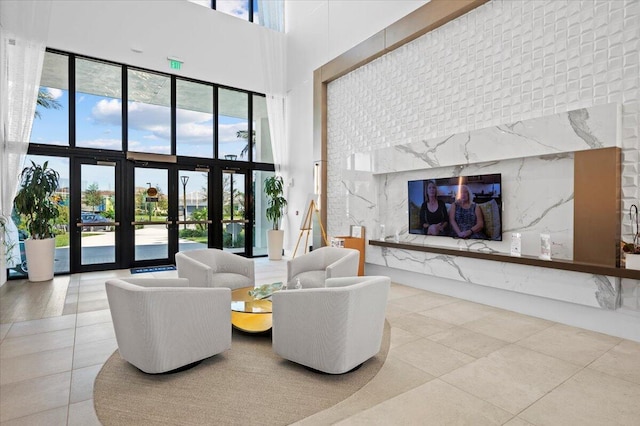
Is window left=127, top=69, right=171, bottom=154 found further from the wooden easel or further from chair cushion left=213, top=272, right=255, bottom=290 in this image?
chair cushion left=213, top=272, right=255, bottom=290

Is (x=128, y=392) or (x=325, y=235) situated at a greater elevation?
(x=325, y=235)

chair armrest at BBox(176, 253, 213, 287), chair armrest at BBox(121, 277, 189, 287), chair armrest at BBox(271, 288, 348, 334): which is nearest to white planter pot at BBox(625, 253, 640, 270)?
chair armrest at BBox(271, 288, 348, 334)

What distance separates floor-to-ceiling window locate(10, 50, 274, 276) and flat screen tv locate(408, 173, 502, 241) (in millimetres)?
5021

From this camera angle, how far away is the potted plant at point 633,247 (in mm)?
3674

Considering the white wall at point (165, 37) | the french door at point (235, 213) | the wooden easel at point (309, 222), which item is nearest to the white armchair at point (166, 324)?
the wooden easel at point (309, 222)

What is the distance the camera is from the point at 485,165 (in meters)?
5.30

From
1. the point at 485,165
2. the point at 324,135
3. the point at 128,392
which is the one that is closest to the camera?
the point at 128,392

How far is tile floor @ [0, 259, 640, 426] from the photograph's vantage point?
2.45 meters

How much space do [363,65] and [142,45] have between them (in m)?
4.88

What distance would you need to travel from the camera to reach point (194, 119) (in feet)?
29.5

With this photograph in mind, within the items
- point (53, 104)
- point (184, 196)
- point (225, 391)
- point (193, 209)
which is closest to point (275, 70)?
point (184, 196)

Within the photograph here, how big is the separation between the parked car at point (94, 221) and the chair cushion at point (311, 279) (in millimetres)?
5130

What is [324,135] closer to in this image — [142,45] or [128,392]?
[142,45]

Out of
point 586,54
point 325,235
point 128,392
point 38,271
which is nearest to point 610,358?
point 586,54
